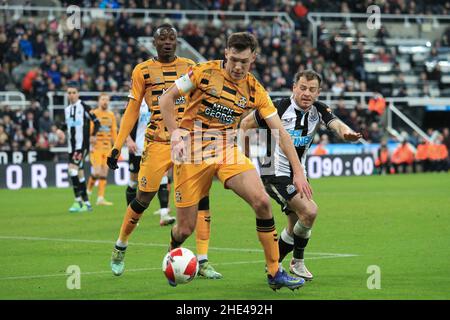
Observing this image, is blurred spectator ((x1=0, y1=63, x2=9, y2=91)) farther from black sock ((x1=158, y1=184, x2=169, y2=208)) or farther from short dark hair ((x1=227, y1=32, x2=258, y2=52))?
short dark hair ((x1=227, y1=32, x2=258, y2=52))

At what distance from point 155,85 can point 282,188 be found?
2154mm

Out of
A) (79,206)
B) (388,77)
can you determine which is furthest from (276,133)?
(388,77)

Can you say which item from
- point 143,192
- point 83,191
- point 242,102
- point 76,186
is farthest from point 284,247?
point 83,191

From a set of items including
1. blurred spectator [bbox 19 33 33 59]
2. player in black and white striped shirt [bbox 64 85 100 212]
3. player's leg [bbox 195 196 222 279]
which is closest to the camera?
player's leg [bbox 195 196 222 279]

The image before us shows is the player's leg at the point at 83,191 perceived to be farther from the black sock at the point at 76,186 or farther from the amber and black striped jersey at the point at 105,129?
the amber and black striped jersey at the point at 105,129

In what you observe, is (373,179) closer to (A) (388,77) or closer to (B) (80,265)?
(A) (388,77)

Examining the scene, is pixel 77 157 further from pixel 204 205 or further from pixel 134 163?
pixel 204 205

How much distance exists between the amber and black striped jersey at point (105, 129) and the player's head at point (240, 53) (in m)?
14.1

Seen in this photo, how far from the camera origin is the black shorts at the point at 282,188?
10.3m

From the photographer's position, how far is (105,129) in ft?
78.6

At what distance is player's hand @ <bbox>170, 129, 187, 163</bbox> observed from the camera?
8891 mm

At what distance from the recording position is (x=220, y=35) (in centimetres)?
3775

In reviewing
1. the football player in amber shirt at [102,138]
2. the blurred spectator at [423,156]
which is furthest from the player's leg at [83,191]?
the blurred spectator at [423,156]

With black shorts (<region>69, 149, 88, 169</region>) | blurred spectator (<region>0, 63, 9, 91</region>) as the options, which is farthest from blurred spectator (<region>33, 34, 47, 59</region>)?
black shorts (<region>69, 149, 88, 169</region>)
